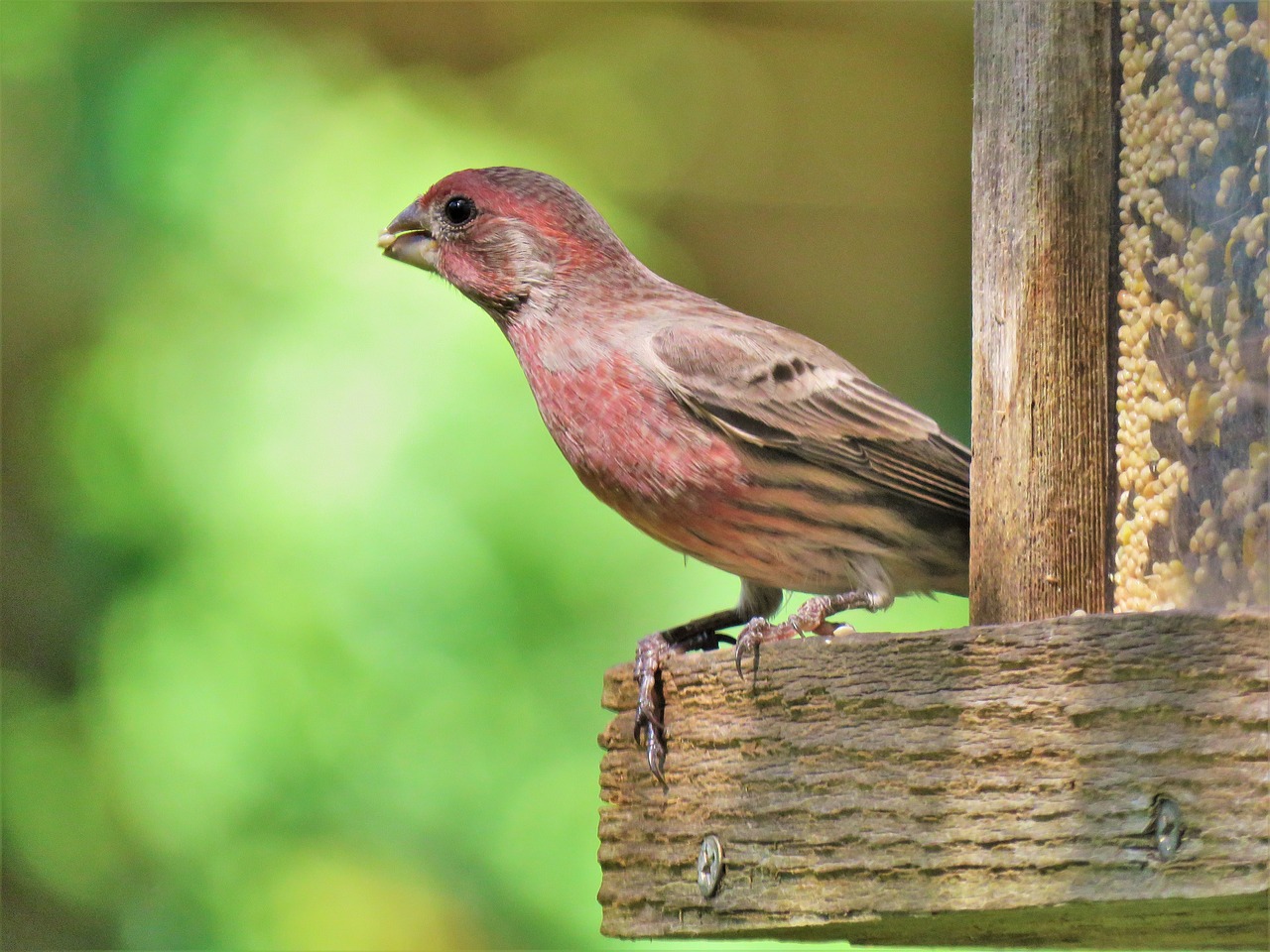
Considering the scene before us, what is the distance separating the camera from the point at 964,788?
204 cm

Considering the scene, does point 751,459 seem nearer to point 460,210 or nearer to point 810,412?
point 810,412

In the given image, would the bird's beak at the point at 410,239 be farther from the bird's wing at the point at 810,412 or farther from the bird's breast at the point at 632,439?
the bird's wing at the point at 810,412

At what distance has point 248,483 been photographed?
478 centimetres

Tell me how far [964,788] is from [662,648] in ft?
2.88

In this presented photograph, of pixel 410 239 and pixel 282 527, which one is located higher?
pixel 410 239

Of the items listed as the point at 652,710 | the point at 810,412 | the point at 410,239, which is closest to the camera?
the point at 652,710

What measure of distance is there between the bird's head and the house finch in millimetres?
198

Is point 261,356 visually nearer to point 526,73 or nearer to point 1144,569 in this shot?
point 526,73

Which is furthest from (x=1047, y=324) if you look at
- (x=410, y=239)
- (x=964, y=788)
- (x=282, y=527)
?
(x=282, y=527)

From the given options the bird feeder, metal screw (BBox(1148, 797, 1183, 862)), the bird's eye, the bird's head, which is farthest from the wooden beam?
the bird's eye

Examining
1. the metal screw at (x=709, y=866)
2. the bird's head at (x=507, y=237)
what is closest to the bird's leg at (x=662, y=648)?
the metal screw at (x=709, y=866)

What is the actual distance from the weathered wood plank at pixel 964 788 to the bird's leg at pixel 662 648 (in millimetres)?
26

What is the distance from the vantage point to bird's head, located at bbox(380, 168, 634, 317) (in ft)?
11.8

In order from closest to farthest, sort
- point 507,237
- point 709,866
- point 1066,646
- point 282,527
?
1. point 1066,646
2. point 709,866
3. point 507,237
4. point 282,527
